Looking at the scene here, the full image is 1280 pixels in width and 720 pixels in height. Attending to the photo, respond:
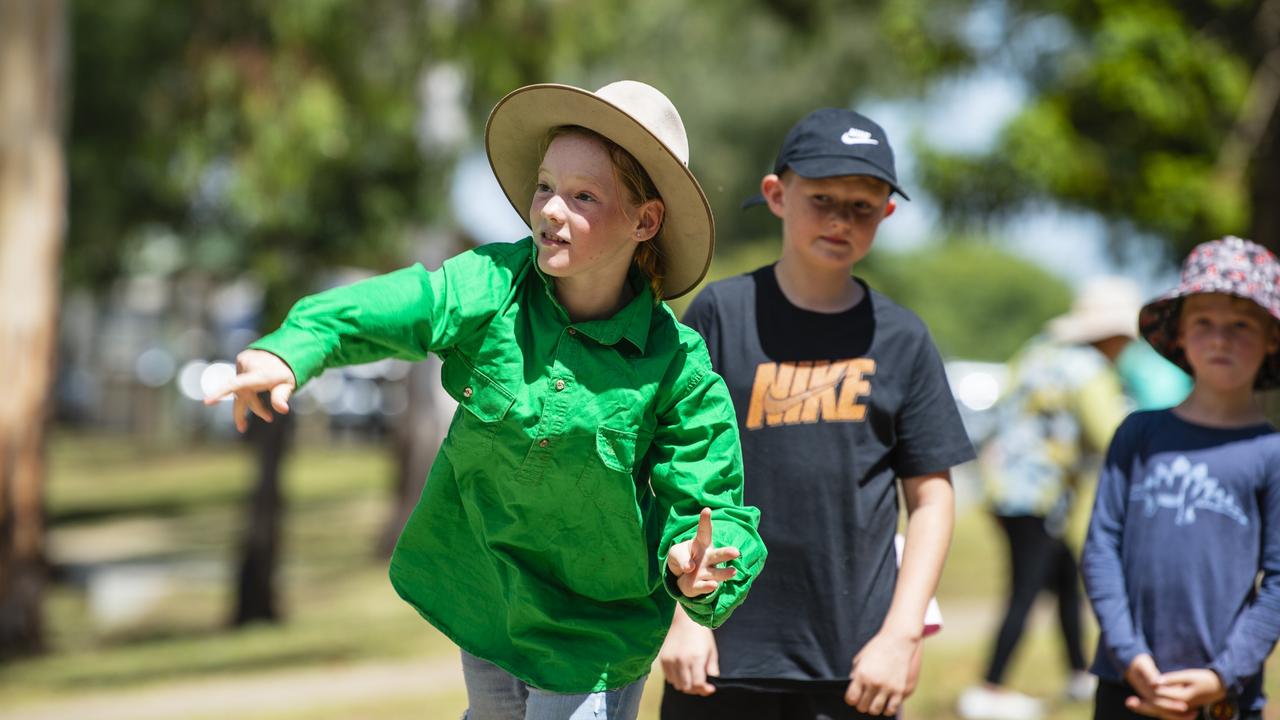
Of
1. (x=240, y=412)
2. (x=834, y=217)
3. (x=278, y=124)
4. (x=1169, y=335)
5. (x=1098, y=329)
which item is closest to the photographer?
(x=240, y=412)

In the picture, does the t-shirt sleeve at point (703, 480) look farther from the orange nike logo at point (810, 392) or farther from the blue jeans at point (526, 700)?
the orange nike logo at point (810, 392)

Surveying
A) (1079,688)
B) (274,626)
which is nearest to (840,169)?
(1079,688)

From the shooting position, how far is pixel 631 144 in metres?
2.96

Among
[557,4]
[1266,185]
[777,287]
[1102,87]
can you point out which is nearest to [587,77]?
[557,4]

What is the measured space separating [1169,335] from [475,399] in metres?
2.30

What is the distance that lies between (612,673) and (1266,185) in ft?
27.4

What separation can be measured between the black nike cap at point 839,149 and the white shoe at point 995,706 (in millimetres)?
4136

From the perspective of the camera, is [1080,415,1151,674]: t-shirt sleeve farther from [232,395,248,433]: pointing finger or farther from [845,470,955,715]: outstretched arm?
[232,395,248,433]: pointing finger

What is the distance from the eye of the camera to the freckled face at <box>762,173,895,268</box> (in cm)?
363

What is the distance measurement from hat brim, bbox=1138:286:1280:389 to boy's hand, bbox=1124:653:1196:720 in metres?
0.84

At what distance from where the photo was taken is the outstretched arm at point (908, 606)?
3.39m

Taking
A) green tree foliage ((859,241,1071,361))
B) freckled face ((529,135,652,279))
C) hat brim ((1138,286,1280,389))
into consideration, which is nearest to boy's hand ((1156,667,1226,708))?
hat brim ((1138,286,1280,389))

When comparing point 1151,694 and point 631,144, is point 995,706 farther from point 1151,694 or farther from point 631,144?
point 631,144

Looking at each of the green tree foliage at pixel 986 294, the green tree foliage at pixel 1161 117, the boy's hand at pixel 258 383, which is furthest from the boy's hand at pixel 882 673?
the green tree foliage at pixel 986 294
